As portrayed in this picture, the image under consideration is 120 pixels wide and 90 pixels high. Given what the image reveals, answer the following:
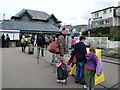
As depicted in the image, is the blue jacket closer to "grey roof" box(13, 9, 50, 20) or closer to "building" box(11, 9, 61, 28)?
"building" box(11, 9, 61, 28)

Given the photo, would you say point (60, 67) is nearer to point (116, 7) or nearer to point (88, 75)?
point (88, 75)

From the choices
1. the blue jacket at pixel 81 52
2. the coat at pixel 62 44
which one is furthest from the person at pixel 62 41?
the blue jacket at pixel 81 52

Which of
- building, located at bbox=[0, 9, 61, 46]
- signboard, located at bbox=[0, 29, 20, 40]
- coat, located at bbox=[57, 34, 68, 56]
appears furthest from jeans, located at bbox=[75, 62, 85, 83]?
signboard, located at bbox=[0, 29, 20, 40]

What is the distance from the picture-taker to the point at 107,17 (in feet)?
224

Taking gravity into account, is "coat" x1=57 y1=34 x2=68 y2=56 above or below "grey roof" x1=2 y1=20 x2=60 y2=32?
below

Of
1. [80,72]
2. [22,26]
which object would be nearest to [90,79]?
[80,72]

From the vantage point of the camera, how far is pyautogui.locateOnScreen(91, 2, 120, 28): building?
65.8m

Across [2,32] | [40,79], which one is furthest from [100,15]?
[40,79]

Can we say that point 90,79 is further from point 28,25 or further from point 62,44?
point 28,25

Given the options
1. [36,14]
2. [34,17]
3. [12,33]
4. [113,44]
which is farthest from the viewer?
[36,14]

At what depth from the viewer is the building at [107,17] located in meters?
65.8

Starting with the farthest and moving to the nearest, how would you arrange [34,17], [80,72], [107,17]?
[107,17]
[34,17]
[80,72]

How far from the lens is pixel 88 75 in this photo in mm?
6922

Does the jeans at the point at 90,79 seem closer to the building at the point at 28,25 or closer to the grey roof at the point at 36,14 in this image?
the building at the point at 28,25
